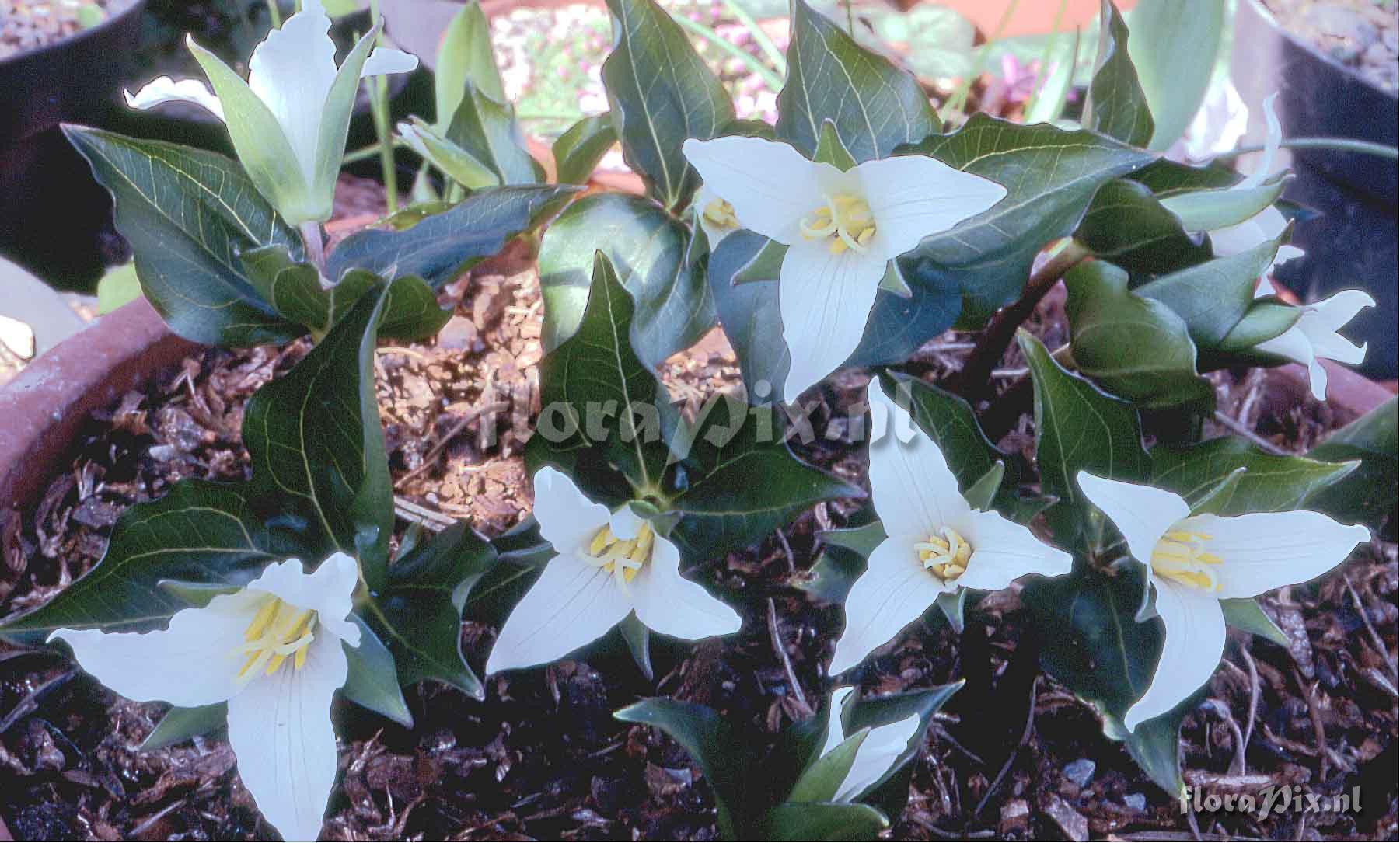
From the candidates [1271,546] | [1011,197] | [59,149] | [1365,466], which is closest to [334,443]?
[1011,197]

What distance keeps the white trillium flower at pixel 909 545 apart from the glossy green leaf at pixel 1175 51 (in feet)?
1.11

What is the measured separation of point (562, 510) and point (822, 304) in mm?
192

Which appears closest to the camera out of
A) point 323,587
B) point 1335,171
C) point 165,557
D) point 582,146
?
point 323,587

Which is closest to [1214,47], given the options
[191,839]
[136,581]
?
[136,581]

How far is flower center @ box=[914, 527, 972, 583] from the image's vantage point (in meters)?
0.57

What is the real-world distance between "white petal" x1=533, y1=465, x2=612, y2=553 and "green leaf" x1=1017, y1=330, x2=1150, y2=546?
0.88ft

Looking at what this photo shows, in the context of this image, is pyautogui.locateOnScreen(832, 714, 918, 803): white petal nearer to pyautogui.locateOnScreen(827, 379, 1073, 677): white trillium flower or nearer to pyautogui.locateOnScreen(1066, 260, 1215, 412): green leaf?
pyautogui.locateOnScreen(827, 379, 1073, 677): white trillium flower

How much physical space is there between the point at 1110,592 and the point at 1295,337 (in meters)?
0.20

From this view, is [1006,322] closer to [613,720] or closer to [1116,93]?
[1116,93]

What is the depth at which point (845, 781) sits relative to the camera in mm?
568

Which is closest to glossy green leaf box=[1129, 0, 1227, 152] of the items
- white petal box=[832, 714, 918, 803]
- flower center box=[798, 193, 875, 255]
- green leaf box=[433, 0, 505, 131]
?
flower center box=[798, 193, 875, 255]

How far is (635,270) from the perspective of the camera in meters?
0.75

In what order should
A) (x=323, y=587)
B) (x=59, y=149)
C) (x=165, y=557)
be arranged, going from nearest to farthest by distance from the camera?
1. (x=323, y=587)
2. (x=165, y=557)
3. (x=59, y=149)

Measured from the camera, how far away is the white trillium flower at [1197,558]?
540 millimetres
